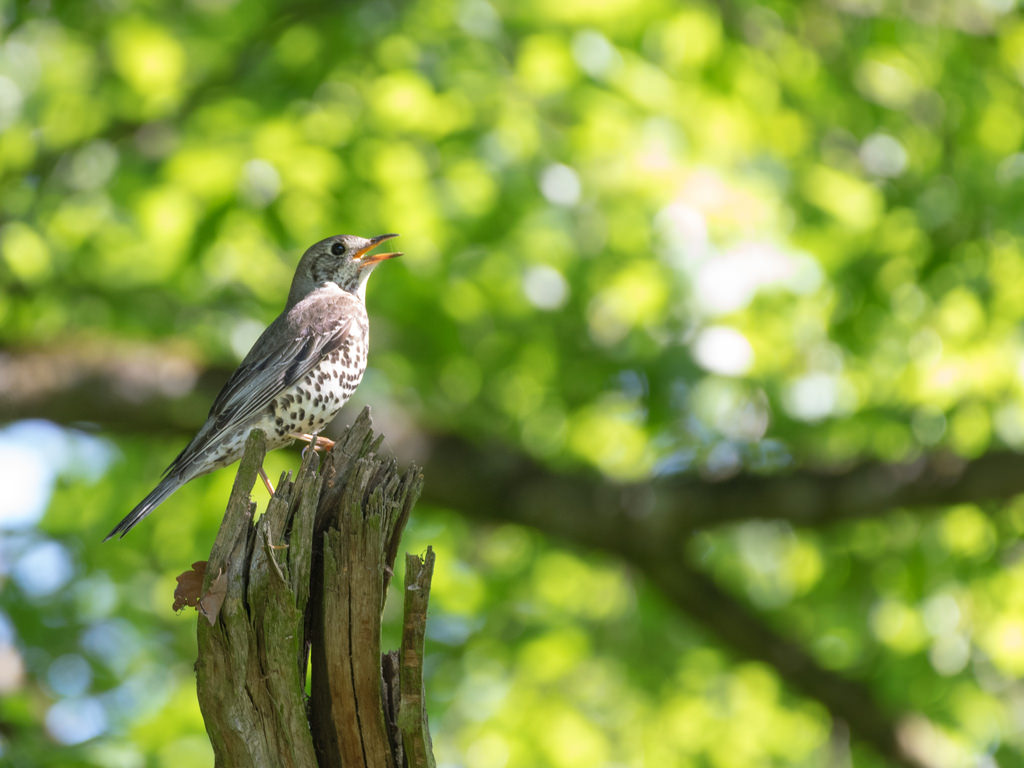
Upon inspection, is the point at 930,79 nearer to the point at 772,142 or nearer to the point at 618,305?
the point at 772,142

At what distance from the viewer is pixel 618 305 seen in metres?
7.92

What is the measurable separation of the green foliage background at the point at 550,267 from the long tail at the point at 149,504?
272 centimetres

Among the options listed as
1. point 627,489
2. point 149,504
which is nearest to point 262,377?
point 149,504

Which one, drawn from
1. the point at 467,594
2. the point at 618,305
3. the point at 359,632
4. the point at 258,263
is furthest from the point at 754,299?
the point at 359,632

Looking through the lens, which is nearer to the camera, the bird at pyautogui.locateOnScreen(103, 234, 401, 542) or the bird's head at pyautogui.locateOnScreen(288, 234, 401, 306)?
the bird at pyautogui.locateOnScreen(103, 234, 401, 542)

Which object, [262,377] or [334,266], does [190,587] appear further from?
[334,266]

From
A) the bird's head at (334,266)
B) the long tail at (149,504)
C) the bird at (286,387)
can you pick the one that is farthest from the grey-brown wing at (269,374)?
the bird's head at (334,266)

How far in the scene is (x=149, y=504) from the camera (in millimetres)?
3887

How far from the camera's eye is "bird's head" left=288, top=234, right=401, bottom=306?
214 inches

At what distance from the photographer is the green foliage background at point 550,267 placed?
283 inches

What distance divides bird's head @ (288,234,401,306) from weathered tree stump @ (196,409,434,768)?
221cm

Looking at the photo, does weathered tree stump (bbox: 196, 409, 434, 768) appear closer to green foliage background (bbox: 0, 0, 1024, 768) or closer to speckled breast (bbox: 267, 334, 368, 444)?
speckled breast (bbox: 267, 334, 368, 444)

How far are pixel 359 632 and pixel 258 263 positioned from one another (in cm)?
538

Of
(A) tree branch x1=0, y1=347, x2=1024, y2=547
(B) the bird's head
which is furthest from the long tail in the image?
(A) tree branch x1=0, y1=347, x2=1024, y2=547
